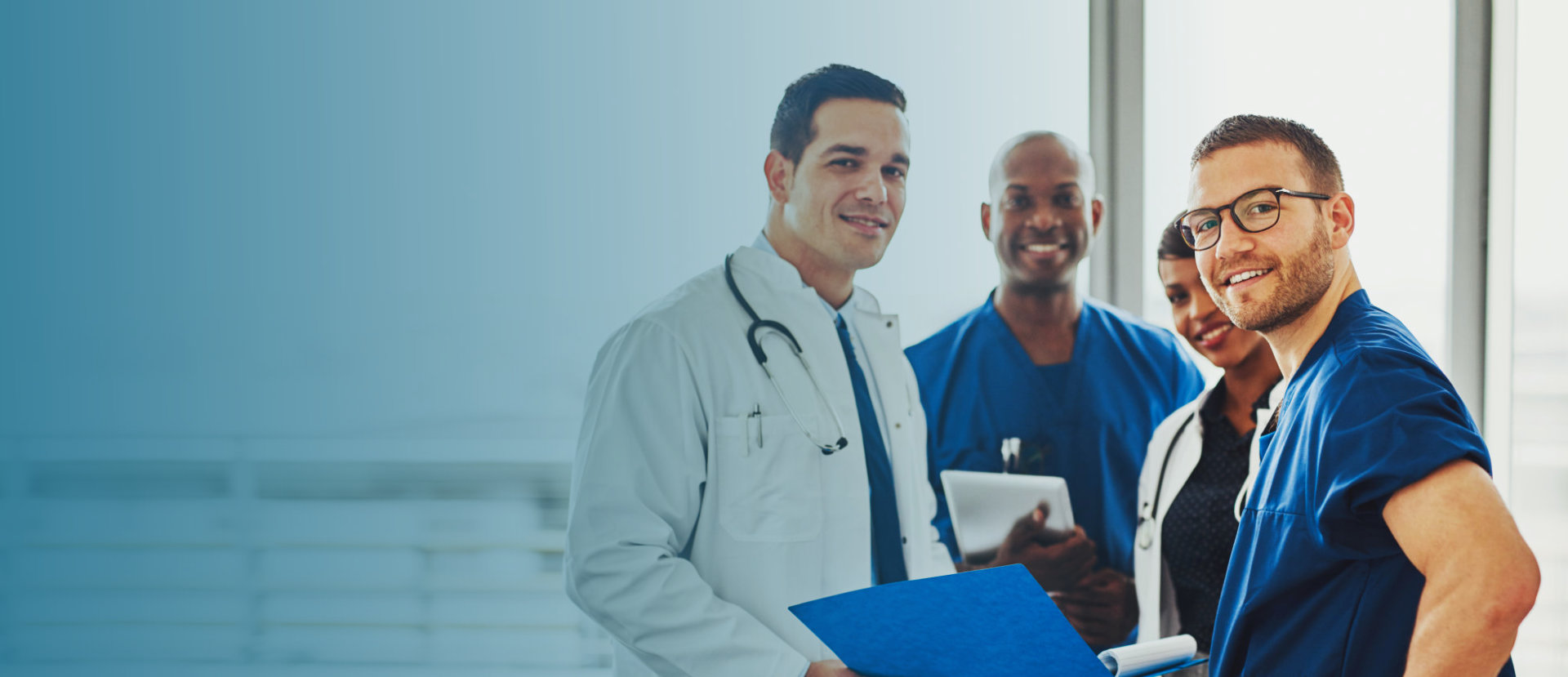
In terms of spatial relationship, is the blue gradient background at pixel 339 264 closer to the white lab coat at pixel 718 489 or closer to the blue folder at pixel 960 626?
the white lab coat at pixel 718 489

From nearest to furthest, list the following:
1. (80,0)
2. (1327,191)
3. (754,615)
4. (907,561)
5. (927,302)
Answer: (1327,191)
(754,615)
(907,561)
(80,0)
(927,302)

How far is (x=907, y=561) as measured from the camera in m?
1.73

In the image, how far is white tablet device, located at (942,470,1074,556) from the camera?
1.94m

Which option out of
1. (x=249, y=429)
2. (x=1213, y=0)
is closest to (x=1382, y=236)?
(x=1213, y=0)

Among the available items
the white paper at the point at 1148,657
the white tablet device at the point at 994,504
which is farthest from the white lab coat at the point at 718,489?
the white paper at the point at 1148,657

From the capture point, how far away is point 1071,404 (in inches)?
79.5

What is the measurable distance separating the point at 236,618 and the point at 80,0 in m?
1.37

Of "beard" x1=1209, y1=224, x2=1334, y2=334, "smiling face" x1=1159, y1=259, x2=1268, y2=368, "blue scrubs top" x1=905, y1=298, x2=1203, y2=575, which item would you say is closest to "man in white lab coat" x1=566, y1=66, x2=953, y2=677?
"blue scrubs top" x1=905, y1=298, x2=1203, y2=575

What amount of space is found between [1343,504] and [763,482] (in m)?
0.91

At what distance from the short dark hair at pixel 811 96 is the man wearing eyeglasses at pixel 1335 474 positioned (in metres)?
0.77

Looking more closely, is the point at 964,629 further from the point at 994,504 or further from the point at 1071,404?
the point at 1071,404

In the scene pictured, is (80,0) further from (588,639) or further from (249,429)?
(588,639)

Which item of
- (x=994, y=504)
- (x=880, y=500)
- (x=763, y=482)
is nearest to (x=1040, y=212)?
(x=994, y=504)

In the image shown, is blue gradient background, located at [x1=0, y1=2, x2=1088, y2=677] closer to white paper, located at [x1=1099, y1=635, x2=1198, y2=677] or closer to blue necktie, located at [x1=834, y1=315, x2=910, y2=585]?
blue necktie, located at [x1=834, y1=315, x2=910, y2=585]
